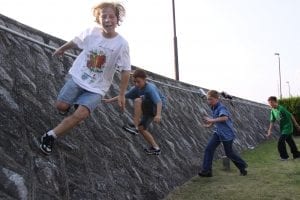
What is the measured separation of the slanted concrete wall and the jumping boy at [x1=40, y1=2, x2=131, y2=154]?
1.51ft

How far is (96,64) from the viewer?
5.33 m

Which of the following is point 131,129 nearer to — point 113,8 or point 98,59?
point 98,59

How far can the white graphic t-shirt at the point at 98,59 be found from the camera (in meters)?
5.30

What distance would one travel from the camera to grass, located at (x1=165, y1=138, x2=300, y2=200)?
7.03 m

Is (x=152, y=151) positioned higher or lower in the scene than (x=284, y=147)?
higher

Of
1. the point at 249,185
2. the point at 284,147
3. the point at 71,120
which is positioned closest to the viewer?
the point at 71,120

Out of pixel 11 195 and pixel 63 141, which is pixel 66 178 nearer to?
pixel 63 141

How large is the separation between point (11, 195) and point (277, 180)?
17.2ft

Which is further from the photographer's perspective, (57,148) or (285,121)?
(285,121)

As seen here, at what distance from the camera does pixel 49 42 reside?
23.1ft

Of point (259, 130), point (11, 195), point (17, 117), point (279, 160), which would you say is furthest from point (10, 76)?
point (259, 130)

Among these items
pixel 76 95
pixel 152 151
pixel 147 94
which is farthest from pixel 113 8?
pixel 152 151

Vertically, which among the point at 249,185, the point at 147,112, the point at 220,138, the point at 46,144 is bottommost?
the point at 249,185

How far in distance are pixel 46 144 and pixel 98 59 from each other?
1088 millimetres
